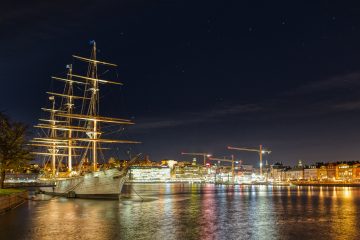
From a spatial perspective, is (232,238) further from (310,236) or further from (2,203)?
A: (2,203)

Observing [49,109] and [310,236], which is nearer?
[310,236]

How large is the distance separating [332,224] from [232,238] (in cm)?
1203

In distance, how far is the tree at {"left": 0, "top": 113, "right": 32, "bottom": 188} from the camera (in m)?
69.7

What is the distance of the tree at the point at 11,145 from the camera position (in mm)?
69688

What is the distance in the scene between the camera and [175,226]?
34.6m

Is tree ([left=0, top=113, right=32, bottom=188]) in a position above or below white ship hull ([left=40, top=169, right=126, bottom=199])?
above

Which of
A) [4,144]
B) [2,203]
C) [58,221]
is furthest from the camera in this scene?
[4,144]

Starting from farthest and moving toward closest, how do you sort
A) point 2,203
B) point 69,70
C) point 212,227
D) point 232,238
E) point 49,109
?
point 49,109 < point 69,70 < point 2,203 < point 212,227 < point 232,238

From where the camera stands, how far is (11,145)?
70625 mm

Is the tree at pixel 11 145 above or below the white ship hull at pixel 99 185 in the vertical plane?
above

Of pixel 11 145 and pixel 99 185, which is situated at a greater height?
pixel 11 145

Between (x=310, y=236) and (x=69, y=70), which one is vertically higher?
(x=69, y=70)

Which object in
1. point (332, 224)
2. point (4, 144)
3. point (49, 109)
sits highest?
point (49, 109)

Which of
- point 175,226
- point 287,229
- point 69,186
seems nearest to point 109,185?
point 69,186
